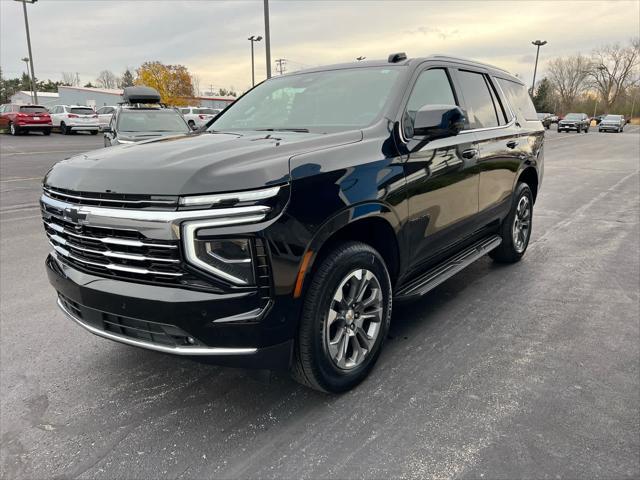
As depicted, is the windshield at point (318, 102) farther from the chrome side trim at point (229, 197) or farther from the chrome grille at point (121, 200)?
the chrome grille at point (121, 200)

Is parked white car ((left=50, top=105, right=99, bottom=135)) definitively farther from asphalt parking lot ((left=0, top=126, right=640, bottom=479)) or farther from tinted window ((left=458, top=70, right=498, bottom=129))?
tinted window ((left=458, top=70, right=498, bottom=129))

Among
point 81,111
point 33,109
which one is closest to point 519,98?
point 81,111

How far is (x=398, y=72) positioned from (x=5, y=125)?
3498 cm

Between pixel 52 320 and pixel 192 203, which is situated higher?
pixel 192 203

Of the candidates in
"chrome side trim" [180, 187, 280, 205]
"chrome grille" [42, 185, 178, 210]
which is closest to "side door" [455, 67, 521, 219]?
"chrome side trim" [180, 187, 280, 205]

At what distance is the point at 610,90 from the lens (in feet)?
300

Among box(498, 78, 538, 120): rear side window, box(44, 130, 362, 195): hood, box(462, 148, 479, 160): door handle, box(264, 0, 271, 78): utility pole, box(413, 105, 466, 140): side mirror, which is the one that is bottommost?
box(462, 148, 479, 160): door handle

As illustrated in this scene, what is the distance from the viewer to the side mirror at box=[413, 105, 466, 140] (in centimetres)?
314

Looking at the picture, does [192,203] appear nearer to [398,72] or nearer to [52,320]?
[398,72]

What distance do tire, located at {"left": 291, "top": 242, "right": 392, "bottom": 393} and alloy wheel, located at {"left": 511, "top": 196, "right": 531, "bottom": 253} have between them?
8.92ft

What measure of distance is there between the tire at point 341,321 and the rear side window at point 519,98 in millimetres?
3079

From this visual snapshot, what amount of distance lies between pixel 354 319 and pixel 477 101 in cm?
258

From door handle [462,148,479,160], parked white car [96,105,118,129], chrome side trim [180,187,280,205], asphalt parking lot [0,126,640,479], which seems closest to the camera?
chrome side trim [180,187,280,205]

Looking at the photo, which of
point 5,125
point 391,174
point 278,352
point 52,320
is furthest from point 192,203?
point 5,125
